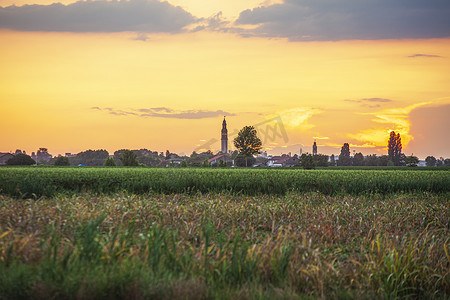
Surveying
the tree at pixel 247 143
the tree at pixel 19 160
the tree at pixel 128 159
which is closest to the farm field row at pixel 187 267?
the tree at pixel 128 159

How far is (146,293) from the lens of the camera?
518 cm

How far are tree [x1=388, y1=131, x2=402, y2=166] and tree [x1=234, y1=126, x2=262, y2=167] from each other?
5721cm

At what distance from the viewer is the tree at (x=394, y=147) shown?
393 feet

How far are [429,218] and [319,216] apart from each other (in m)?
4.13

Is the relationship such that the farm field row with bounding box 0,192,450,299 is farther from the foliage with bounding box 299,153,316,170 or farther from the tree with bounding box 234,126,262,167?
the tree with bounding box 234,126,262,167

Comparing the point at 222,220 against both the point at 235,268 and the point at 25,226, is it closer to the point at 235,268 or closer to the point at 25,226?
the point at 235,268

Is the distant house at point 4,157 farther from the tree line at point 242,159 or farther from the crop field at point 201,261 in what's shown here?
the crop field at point 201,261

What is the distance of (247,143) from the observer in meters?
86.8

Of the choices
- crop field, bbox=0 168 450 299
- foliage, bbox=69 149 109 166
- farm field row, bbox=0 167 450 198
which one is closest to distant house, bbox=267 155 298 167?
foliage, bbox=69 149 109 166

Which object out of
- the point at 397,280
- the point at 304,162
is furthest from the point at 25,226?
the point at 304,162

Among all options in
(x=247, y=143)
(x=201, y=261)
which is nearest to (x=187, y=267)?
(x=201, y=261)

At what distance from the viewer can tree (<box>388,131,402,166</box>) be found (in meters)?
120

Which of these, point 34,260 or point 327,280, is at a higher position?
point 34,260

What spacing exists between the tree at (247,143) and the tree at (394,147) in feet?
188
